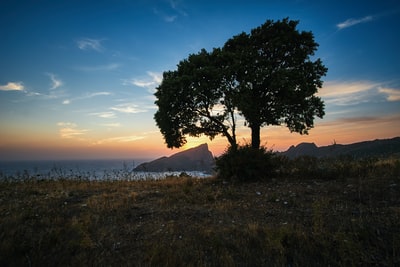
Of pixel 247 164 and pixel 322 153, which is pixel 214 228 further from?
pixel 322 153

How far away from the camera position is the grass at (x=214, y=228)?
4105 millimetres

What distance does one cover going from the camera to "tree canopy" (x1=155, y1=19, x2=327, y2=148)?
14.2 meters

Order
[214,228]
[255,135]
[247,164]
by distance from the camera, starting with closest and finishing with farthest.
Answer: [214,228]
[247,164]
[255,135]

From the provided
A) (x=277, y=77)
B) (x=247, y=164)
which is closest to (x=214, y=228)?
(x=247, y=164)

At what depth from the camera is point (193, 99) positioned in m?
15.6

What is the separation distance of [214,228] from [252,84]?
11664 mm

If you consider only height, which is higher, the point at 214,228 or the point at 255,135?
the point at 255,135

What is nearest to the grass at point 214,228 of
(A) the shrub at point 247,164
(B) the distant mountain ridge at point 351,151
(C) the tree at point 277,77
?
(A) the shrub at point 247,164

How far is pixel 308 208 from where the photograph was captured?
6.35m

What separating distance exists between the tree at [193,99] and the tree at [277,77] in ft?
4.37

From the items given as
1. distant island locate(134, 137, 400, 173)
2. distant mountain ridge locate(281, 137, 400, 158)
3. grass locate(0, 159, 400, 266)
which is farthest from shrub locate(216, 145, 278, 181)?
grass locate(0, 159, 400, 266)

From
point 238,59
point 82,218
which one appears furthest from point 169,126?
point 82,218

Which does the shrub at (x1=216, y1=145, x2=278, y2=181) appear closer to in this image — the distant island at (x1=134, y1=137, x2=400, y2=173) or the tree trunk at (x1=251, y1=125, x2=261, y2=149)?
the distant island at (x1=134, y1=137, x2=400, y2=173)

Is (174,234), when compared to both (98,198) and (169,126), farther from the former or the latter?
(169,126)
